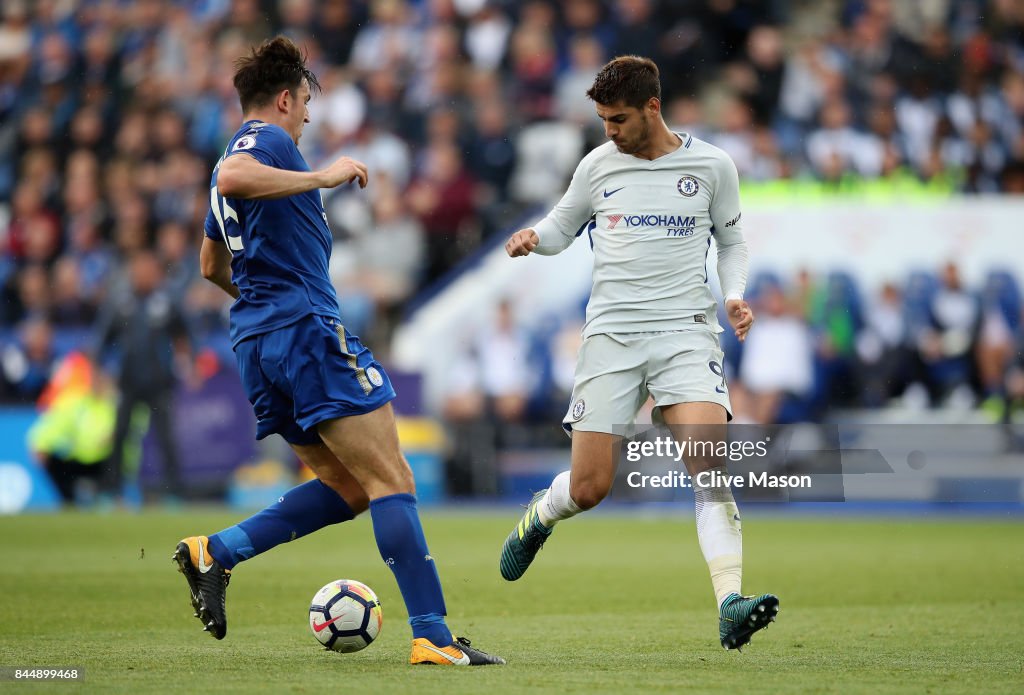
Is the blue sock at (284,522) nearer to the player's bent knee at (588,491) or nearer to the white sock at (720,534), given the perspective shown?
the player's bent knee at (588,491)

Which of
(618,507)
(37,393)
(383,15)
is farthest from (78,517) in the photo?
(383,15)

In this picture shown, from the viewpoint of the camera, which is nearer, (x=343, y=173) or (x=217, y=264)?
(x=343, y=173)

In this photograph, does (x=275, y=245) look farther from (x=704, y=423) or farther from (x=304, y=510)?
(x=704, y=423)

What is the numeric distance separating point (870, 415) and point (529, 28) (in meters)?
6.55

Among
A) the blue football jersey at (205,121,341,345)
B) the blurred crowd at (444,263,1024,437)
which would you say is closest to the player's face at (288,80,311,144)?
the blue football jersey at (205,121,341,345)

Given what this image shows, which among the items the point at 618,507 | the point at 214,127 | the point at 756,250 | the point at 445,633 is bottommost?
the point at 618,507

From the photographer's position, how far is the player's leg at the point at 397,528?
19.1 ft

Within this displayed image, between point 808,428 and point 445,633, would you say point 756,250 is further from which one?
point 445,633

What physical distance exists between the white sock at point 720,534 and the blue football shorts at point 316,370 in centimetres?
138

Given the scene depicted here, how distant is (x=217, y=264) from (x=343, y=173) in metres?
1.01

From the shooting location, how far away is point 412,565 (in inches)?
231

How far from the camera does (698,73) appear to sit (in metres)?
19.1

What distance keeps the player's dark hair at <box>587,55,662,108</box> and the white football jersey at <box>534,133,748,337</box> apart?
1.01ft

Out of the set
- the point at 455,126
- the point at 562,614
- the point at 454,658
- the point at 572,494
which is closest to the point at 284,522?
the point at 454,658
